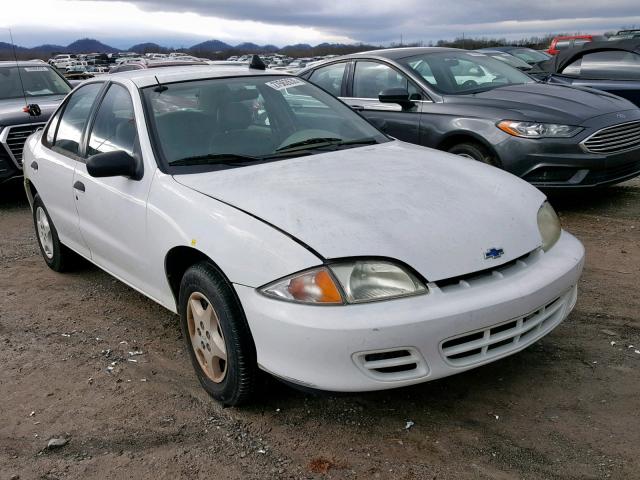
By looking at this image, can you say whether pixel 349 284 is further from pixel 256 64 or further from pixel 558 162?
pixel 558 162

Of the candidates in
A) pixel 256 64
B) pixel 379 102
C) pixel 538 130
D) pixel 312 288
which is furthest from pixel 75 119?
pixel 538 130

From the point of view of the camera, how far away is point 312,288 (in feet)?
8.07

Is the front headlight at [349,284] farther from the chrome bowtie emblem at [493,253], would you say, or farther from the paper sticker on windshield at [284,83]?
the paper sticker on windshield at [284,83]

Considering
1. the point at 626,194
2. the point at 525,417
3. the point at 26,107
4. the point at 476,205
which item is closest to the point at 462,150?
the point at 626,194

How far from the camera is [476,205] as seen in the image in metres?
2.89

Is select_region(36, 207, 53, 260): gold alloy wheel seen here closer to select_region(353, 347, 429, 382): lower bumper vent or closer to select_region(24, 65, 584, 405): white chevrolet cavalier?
select_region(24, 65, 584, 405): white chevrolet cavalier

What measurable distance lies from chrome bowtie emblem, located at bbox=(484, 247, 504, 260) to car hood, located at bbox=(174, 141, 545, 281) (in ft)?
0.06

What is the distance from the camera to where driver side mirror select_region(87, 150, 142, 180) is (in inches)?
129

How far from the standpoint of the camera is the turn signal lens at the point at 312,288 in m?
2.45

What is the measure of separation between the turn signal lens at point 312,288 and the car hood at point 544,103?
386 centimetres

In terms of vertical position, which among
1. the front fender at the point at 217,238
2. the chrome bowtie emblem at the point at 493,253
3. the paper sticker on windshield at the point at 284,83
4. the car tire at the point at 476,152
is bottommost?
the car tire at the point at 476,152

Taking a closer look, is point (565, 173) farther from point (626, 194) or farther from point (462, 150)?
point (626, 194)

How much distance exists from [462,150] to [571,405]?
3.54 meters

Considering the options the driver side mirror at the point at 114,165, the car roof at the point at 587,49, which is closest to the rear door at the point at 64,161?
the driver side mirror at the point at 114,165
